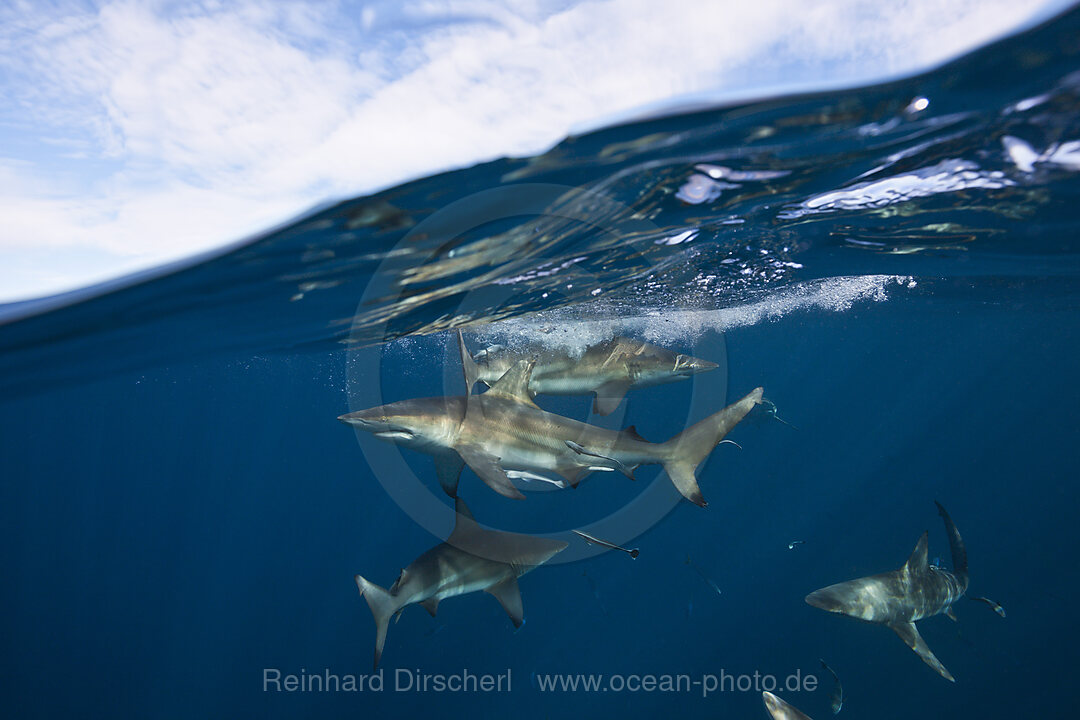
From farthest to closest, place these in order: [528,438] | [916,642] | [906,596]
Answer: [906,596] < [916,642] < [528,438]

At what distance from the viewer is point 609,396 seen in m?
7.63

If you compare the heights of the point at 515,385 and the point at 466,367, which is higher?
the point at 466,367

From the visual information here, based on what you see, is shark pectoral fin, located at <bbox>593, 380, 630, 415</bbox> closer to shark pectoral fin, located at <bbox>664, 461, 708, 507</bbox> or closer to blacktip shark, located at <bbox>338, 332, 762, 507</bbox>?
blacktip shark, located at <bbox>338, 332, 762, 507</bbox>

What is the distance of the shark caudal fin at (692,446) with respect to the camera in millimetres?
5598

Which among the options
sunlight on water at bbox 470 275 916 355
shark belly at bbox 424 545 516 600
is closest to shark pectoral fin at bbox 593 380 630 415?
shark belly at bbox 424 545 516 600

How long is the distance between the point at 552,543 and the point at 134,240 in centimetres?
657

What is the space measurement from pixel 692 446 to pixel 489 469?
2.34 m

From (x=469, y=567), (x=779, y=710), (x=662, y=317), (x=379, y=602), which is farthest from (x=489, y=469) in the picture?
(x=662, y=317)

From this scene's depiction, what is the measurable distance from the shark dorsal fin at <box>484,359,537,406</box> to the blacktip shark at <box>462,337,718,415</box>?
1.33 meters

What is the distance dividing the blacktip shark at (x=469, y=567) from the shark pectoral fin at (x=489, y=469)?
1486 millimetres

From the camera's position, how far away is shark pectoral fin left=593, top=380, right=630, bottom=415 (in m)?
7.41

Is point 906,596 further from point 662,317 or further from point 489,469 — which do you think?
point 662,317

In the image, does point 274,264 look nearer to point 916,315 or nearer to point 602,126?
point 602,126

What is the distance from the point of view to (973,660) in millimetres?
29422
